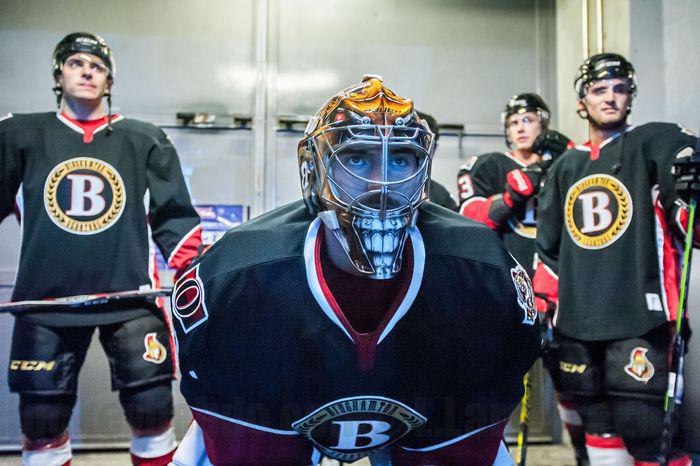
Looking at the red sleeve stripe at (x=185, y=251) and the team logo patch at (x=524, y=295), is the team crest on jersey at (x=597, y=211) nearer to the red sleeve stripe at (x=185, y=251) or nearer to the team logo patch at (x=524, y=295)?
the team logo patch at (x=524, y=295)

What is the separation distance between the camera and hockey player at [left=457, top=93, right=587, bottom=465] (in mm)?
2693

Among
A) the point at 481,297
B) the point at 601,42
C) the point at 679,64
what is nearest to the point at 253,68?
the point at 601,42

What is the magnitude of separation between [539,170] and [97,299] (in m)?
1.85

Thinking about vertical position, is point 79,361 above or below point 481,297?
below

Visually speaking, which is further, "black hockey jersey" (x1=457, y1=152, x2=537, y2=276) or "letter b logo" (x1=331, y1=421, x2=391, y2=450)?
"black hockey jersey" (x1=457, y1=152, x2=537, y2=276)

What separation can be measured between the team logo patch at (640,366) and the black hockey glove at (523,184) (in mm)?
845

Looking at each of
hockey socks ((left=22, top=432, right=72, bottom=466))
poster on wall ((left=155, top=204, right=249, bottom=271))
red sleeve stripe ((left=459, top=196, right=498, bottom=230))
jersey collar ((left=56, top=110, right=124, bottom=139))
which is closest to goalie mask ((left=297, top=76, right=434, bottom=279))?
jersey collar ((left=56, top=110, right=124, bottom=139))

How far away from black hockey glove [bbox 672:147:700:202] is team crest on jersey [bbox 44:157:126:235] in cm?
182

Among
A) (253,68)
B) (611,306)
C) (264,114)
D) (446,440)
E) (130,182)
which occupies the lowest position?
(446,440)

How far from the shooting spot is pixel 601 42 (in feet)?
10.8

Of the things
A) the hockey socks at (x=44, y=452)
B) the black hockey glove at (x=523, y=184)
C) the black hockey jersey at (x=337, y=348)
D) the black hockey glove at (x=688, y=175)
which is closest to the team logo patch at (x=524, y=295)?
the black hockey jersey at (x=337, y=348)

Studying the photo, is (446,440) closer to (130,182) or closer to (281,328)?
(281,328)

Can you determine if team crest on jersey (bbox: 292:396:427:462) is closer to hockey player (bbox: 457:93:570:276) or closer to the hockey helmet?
hockey player (bbox: 457:93:570:276)

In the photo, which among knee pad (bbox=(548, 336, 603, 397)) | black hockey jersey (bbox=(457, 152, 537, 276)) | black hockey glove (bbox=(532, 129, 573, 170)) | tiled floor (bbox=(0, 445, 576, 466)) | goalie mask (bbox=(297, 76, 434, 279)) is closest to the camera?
goalie mask (bbox=(297, 76, 434, 279))
